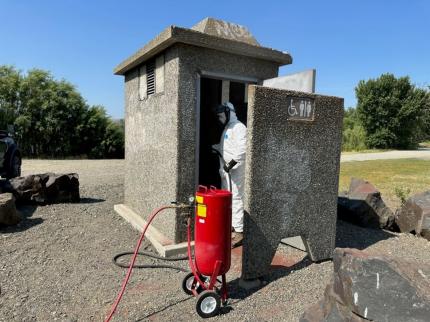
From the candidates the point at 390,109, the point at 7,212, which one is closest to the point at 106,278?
the point at 7,212

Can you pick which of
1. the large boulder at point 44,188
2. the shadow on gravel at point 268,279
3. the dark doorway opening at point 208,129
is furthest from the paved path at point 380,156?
the shadow on gravel at point 268,279

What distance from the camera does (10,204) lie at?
5.23 m

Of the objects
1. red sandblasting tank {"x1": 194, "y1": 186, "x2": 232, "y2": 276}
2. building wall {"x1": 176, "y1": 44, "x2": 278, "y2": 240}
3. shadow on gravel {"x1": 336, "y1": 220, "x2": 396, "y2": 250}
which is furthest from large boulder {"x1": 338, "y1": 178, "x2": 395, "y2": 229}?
red sandblasting tank {"x1": 194, "y1": 186, "x2": 232, "y2": 276}

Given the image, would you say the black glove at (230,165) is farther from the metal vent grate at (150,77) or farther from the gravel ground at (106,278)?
the metal vent grate at (150,77)

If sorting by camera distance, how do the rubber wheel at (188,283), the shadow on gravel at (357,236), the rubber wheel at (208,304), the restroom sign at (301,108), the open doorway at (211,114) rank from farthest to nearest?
the open doorway at (211,114)
the shadow on gravel at (357,236)
the restroom sign at (301,108)
the rubber wheel at (188,283)
the rubber wheel at (208,304)

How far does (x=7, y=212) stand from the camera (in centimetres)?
524

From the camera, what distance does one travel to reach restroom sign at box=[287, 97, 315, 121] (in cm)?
379

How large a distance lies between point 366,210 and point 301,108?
2.98 metres

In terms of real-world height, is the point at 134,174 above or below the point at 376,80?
below

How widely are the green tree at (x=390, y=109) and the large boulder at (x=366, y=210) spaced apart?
1335 inches

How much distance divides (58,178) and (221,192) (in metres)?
4.78

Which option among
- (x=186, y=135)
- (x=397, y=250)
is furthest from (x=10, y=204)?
(x=397, y=250)

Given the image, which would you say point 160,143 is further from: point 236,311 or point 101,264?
point 236,311

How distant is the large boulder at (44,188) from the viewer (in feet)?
21.4
